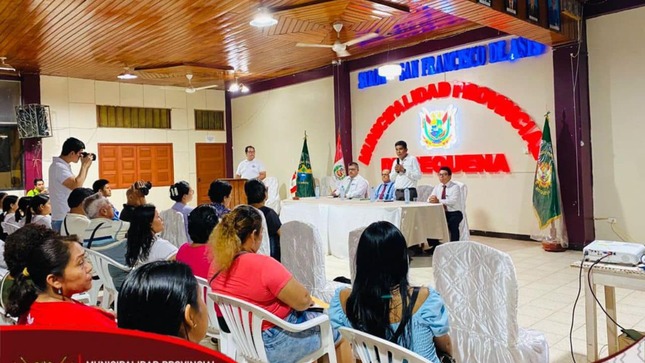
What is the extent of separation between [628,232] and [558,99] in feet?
6.12

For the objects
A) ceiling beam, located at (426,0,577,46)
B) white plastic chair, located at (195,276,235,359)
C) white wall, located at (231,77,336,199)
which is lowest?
white plastic chair, located at (195,276,235,359)

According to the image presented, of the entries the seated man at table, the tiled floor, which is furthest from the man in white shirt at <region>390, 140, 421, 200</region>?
the tiled floor

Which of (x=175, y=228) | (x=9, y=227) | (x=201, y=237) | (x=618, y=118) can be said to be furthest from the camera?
(x=618, y=118)

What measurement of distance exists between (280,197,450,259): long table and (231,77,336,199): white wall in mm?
3477

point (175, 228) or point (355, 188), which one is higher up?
point (355, 188)

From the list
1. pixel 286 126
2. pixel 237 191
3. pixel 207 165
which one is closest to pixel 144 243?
pixel 237 191

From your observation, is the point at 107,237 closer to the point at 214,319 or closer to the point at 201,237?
the point at 201,237

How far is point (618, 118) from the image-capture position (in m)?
6.07

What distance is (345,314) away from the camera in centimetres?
174

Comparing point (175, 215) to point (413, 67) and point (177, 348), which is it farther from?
point (413, 67)

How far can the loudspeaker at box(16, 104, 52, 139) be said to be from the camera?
920cm

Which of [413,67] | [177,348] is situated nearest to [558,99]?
[413,67]

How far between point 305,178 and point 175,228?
570 centimetres

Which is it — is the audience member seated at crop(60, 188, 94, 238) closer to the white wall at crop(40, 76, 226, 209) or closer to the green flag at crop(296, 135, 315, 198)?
the green flag at crop(296, 135, 315, 198)
